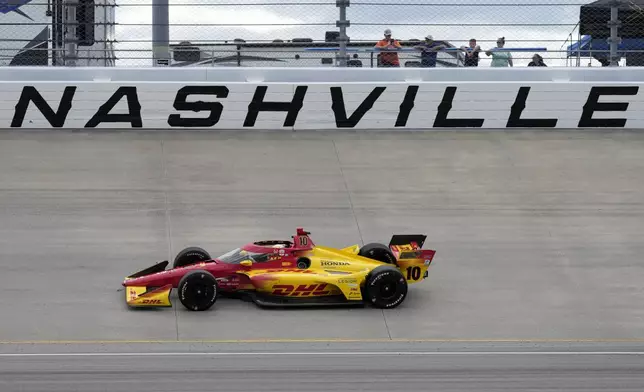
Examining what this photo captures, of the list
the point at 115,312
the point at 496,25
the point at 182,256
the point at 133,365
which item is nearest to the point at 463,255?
the point at 182,256

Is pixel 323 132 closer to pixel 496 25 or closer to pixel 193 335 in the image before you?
pixel 496 25

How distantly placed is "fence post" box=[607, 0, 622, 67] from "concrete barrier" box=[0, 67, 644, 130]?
0.73 ft

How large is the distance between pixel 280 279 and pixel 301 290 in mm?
245

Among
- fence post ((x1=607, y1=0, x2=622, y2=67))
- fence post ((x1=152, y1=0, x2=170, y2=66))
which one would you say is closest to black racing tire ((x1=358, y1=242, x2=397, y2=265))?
fence post ((x1=152, y1=0, x2=170, y2=66))

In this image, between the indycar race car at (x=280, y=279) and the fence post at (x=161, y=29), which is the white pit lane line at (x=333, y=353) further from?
the fence post at (x=161, y=29)

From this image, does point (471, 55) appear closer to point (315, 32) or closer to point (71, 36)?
point (315, 32)

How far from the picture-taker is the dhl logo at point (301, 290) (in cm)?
1230

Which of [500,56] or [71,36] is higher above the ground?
[71,36]

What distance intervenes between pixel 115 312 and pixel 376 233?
160 inches

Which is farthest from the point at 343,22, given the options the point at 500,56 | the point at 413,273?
the point at 413,273

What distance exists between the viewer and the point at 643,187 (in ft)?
55.3

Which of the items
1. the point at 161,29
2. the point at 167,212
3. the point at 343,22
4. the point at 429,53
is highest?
the point at 343,22

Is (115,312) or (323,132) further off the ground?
(323,132)

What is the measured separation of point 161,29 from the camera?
19.2 meters
